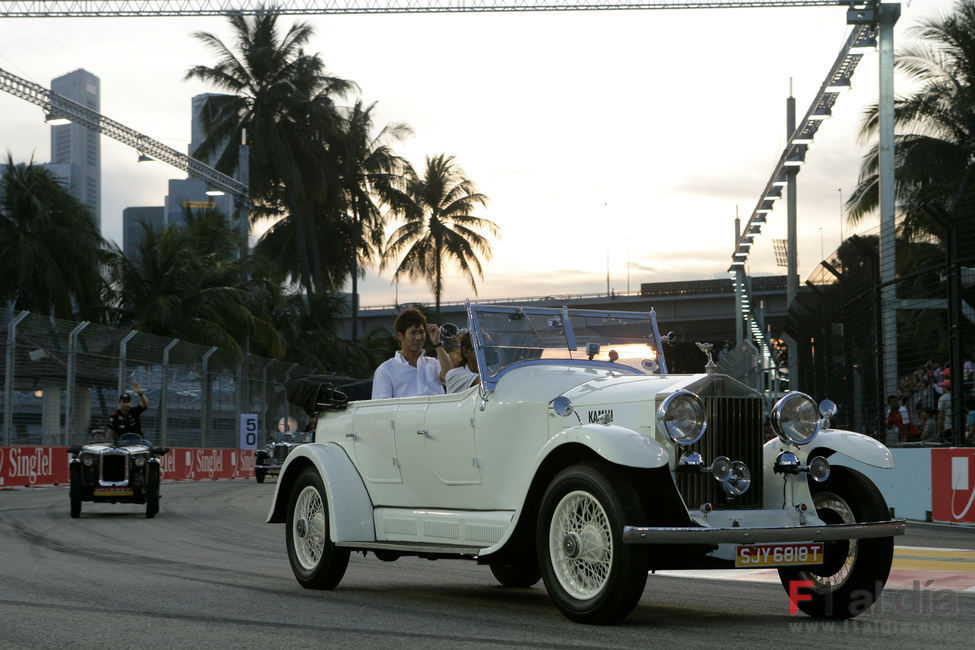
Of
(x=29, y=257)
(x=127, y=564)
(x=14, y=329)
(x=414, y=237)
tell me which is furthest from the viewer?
(x=414, y=237)

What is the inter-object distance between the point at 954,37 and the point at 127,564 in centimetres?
3371

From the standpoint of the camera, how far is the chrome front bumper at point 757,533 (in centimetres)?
594

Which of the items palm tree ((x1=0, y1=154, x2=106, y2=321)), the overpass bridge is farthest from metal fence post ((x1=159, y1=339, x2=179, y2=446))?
the overpass bridge

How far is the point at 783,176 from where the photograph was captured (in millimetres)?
35500

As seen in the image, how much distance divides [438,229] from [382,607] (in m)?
61.3

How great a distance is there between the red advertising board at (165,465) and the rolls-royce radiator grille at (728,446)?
842 inches

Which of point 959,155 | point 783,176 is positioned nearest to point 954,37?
point 959,155

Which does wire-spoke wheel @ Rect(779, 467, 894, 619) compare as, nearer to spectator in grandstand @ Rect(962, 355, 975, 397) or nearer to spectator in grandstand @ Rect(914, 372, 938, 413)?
spectator in grandstand @ Rect(962, 355, 975, 397)

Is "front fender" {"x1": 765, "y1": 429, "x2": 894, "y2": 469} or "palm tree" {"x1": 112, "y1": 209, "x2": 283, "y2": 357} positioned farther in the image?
"palm tree" {"x1": 112, "y1": 209, "x2": 283, "y2": 357}

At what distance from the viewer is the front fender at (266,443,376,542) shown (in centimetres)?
816

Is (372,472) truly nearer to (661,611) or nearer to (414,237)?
(661,611)

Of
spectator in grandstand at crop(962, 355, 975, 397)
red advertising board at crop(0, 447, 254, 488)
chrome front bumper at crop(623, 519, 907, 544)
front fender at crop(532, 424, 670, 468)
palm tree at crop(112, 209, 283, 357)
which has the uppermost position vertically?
palm tree at crop(112, 209, 283, 357)

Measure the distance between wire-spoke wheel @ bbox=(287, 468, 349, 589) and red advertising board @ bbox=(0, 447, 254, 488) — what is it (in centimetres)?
1823

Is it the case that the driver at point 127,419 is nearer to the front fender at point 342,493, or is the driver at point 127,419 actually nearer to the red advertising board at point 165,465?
the red advertising board at point 165,465
